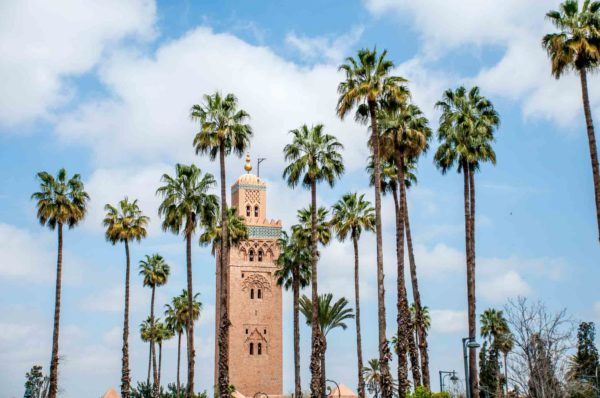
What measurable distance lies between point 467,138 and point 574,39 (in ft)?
30.4

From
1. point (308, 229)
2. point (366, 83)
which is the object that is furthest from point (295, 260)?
point (366, 83)

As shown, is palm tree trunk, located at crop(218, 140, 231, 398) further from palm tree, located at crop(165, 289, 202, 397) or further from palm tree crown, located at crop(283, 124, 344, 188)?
palm tree, located at crop(165, 289, 202, 397)

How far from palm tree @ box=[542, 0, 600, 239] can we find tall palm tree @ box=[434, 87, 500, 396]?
8.10 metres

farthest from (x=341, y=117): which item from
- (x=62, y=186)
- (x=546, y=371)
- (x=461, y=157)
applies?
(x=62, y=186)

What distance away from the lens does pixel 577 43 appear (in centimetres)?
3111

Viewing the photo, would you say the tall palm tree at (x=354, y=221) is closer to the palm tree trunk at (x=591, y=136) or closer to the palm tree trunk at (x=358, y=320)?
the palm tree trunk at (x=358, y=320)

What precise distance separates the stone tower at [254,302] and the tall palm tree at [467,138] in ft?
121

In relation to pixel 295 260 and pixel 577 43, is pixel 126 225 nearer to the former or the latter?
pixel 295 260

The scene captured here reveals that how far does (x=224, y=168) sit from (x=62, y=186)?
1321 cm

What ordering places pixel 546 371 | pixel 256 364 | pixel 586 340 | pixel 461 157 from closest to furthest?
pixel 546 371 < pixel 461 157 < pixel 256 364 < pixel 586 340

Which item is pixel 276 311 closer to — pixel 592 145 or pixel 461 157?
pixel 461 157

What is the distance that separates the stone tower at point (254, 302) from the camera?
74.9m

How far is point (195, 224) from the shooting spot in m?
45.0

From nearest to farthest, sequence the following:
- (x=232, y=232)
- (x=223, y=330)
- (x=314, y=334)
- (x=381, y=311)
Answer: (x=381, y=311), (x=223, y=330), (x=314, y=334), (x=232, y=232)
